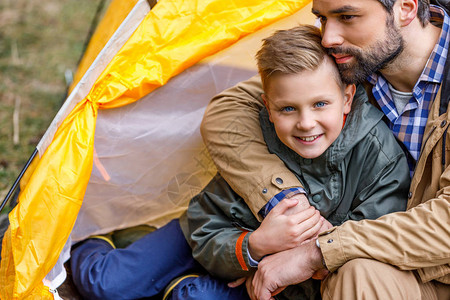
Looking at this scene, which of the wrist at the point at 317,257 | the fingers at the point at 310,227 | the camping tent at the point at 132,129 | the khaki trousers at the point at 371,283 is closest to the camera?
the khaki trousers at the point at 371,283

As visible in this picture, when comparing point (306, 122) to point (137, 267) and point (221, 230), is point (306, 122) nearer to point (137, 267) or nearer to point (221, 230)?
point (221, 230)

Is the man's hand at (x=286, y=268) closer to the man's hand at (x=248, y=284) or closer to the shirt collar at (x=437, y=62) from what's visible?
the man's hand at (x=248, y=284)

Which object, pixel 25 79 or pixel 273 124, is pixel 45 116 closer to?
pixel 25 79

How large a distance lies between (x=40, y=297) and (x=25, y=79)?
238cm

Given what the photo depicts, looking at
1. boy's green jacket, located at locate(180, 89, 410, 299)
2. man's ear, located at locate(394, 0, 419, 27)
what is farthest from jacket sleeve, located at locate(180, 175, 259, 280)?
man's ear, located at locate(394, 0, 419, 27)

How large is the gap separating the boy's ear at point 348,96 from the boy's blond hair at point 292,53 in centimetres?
6

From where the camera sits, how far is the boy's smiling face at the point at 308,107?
5.38 ft

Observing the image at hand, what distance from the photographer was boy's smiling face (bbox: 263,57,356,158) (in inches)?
64.6

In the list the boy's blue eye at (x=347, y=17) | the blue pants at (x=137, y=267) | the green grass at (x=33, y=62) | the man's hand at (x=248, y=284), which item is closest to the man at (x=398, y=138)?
the boy's blue eye at (x=347, y=17)

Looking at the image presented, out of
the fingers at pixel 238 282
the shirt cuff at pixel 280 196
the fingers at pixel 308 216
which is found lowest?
the fingers at pixel 238 282

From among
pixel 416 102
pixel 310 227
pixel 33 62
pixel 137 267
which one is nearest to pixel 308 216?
pixel 310 227

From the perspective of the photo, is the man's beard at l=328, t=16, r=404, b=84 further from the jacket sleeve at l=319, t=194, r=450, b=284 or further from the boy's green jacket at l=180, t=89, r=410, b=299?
the jacket sleeve at l=319, t=194, r=450, b=284

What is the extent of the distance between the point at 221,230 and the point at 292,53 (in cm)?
60

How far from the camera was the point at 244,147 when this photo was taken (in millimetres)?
1851
